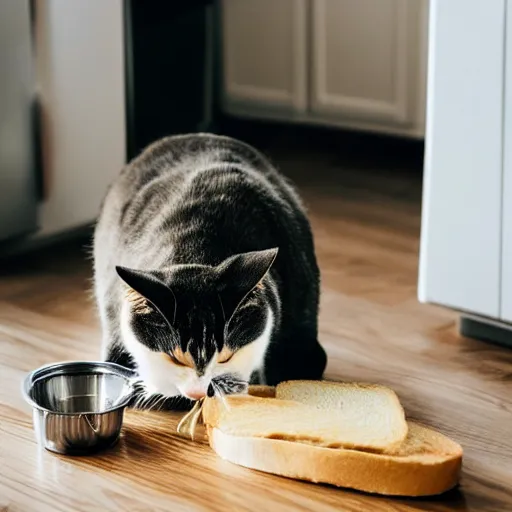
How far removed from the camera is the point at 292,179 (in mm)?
3189

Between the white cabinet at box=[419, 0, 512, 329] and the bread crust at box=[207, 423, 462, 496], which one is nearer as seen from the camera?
the bread crust at box=[207, 423, 462, 496]

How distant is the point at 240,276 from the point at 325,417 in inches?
10.1

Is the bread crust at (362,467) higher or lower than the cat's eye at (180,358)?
lower

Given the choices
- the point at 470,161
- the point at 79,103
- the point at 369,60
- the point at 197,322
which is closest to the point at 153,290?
the point at 197,322

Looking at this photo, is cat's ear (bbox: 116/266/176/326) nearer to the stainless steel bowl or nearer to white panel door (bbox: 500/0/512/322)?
the stainless steel bowl

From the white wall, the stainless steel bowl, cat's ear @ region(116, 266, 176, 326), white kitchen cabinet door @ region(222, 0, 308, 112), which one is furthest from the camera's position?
white kitchen cabinet door @ region(222, 0, 308, 112)

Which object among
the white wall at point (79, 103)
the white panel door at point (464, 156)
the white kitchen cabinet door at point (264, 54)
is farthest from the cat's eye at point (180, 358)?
the white kitchen cabinet door at point (264, 54)

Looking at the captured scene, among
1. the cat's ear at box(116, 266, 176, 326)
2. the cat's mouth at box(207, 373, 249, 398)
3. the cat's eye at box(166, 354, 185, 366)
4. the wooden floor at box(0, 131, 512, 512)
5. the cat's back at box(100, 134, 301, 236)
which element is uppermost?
the cat's back at box(100, 134, 301, 236)

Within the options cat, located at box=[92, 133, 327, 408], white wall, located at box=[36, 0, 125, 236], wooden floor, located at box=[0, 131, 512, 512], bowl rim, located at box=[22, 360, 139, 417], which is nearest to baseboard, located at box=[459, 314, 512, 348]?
wooden floor, located at box=[0, 131, 512, 512]

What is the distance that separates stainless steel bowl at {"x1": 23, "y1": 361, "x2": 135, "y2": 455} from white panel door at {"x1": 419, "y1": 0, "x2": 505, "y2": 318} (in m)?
0.65

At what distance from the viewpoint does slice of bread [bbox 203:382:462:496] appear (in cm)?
164

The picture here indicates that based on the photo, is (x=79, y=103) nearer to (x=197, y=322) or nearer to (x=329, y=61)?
(x=329, y=61)

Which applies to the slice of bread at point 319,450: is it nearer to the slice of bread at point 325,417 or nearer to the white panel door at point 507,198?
the slice of bread at point 325,417

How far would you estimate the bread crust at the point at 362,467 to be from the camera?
64.6 inches
